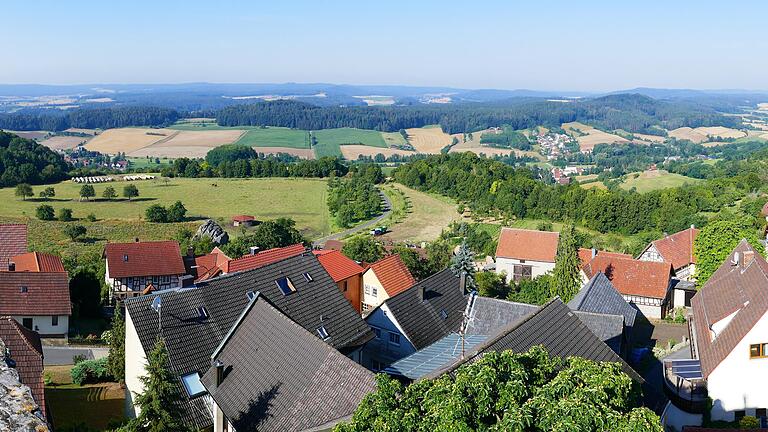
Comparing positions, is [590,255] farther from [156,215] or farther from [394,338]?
[156,215]

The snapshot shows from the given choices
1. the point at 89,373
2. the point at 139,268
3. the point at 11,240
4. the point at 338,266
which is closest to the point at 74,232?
the point at 139,268

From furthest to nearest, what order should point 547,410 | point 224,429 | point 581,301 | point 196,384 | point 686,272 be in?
point 686,272
point 581,301
point 196,384
point 224,429
point 547,410

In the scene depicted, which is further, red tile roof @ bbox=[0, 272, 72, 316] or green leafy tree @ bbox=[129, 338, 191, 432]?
red tile roof @ bbox=[0, 272, 72, 316]

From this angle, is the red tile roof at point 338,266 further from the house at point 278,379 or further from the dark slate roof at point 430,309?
the house at point 278,379

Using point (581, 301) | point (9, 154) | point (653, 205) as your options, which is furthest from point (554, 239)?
point (9, 154)

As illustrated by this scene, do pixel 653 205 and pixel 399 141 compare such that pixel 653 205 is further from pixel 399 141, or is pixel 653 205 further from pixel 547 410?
pixel 399 141

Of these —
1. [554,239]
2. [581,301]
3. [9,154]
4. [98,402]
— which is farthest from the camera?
[9,154]

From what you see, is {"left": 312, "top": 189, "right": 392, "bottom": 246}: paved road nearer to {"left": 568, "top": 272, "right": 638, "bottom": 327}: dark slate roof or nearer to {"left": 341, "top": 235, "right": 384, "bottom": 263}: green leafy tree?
{"left": 341, "top": 235, "right": 384, "bottom": 263}: green leafy tree

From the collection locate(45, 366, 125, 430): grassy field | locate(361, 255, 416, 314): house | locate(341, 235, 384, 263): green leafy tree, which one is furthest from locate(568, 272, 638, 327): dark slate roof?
locate(45, 366, 125, 430): grassy field
